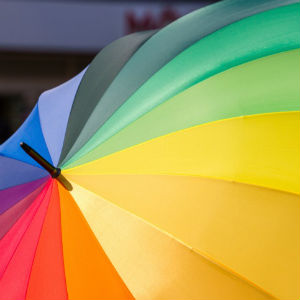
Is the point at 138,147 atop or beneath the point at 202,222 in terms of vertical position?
atop

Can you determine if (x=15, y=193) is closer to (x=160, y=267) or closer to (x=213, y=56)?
(x=160, y=267)

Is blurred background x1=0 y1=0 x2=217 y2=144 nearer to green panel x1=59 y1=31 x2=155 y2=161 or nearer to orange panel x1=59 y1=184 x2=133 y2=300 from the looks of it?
green panel x1=59 y1=31 x2=155 y2=161

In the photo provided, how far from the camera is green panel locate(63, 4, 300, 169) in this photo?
7.11ft

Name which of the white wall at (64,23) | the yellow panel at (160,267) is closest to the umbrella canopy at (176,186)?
the yellow panel at (160,267)

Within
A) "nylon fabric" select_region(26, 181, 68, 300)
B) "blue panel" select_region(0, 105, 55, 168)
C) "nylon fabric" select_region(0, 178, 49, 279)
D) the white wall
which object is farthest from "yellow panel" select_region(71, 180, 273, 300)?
the white wall

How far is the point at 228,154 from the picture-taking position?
1.93 meters

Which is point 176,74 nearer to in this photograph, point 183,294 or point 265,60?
point 265,60

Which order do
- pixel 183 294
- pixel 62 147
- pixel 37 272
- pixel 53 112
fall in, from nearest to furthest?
pixel 183 294 < pixel 37 272 < pixel 62 147 < pixel 53 112

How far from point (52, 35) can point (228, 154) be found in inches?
347

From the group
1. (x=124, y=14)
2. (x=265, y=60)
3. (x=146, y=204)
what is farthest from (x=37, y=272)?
(x=124, y=14)

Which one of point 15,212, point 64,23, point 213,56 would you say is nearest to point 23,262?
point 15,212

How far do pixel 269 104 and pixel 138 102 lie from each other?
0.48 meters

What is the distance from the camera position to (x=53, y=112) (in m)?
2.51

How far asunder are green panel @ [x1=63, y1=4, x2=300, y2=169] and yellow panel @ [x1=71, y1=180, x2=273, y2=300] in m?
0.35
